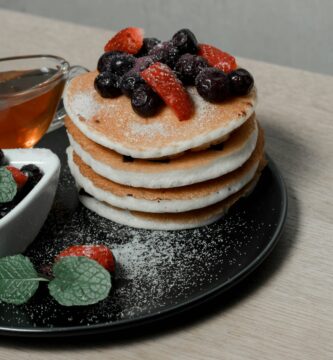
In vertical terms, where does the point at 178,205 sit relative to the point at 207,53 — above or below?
below

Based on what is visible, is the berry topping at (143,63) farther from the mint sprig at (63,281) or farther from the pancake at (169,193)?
the mint sprig at (63,281)

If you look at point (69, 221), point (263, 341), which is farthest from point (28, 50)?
point (263, 341)

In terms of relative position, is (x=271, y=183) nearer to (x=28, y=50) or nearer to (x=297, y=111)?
(x=297, y=111)

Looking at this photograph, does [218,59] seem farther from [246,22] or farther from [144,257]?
[246,22]

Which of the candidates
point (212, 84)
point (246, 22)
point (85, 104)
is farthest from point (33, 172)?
point (246, 22)

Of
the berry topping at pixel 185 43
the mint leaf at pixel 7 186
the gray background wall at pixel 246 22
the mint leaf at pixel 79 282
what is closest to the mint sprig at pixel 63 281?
the mint leaf at pixel 79 282

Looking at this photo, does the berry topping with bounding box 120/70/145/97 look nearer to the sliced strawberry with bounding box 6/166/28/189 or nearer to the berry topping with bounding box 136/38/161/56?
the berry topping with bounding box 136/38/161/56

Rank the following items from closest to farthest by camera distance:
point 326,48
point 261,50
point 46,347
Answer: point 46,347, point 326,48, point 261,50

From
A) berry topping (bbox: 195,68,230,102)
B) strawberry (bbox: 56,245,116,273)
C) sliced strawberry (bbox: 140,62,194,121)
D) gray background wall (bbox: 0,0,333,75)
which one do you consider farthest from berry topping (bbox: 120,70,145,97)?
gray background wall (bbox: 0,0,333,75)
